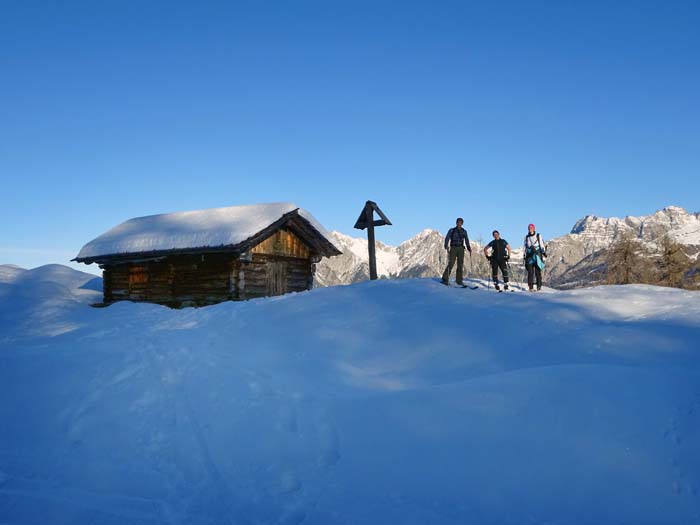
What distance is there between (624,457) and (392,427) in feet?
8.04

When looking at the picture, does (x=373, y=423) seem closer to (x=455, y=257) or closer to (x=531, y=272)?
(x=455, y=257)

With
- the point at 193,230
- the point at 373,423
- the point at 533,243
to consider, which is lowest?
the point at 373,423

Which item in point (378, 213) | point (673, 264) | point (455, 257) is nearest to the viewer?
point (455, 257)

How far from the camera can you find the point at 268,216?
795 inches

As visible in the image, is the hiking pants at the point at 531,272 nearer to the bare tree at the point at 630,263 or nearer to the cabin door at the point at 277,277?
the cabin door at the point at 277,277

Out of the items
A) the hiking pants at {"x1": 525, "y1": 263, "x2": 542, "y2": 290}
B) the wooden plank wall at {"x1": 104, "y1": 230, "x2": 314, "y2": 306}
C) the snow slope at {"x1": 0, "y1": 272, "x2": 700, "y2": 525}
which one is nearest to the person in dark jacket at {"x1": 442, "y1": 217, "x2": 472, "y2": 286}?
the hiking pants at {"x1": 525, "y1": 263, "x2": 542, "y2": 290}

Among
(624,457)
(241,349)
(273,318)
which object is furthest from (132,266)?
(624,457)

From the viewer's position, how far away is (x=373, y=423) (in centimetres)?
587

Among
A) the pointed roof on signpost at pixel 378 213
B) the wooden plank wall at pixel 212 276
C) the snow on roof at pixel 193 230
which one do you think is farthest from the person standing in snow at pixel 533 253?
the wooden plank wall at pixel 212 276

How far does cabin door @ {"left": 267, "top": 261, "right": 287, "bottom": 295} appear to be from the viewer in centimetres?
2072

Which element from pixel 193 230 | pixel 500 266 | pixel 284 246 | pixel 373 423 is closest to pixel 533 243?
pixel 500 266

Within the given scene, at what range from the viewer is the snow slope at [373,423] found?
4375 millimetres

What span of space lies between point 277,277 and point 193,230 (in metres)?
4.12

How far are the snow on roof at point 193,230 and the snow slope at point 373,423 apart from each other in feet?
28.8
